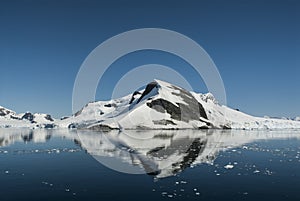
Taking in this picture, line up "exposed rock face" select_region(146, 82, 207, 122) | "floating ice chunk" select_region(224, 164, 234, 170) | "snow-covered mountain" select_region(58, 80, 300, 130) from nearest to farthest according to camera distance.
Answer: "floating ice chunk" select_region(224, 164, 234, 170) → "snow-covered mountain" select_region(58, 80, 300, 130) → "exposed rock face" select_region(146, 82, 207, 122)

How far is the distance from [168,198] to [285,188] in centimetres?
823

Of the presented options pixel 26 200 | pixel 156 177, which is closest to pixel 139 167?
pixel 156 177

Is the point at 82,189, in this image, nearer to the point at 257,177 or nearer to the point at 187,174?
the point at 187,174

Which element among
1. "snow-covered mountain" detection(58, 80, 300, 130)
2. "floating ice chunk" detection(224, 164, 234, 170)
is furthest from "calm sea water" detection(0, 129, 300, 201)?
"snow-covered mountain" detection(58, 80, 300, 130)

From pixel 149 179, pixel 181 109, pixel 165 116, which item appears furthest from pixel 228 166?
pixel 181 109

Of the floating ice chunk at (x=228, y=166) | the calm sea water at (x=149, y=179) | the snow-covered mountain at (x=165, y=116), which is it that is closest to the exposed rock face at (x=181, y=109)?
the snow-covered mountain at (x=165, y=116)

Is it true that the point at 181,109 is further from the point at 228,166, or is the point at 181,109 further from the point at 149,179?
the point at 149,179

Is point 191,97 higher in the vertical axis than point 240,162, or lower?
higher

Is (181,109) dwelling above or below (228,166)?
above

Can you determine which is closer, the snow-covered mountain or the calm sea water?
the calm sea water

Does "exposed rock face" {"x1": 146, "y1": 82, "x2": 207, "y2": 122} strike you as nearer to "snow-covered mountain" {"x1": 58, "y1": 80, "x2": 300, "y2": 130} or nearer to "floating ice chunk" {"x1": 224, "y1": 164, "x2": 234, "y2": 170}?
"snow-covered mountain" {"x1": 58, "y1": 80, "x2": 300, "y2": 130}

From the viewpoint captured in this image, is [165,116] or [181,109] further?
[181,109]

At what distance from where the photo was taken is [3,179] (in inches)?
835

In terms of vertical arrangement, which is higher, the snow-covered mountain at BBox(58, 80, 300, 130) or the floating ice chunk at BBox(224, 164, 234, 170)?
the snow-covered mountain at BBox(58, 80, 300, 130)
